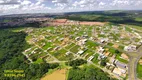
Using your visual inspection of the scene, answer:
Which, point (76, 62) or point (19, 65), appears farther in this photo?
point (19, 65)

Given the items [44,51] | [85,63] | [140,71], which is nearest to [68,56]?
[85,63]

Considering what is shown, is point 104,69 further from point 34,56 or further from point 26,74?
point 34,56

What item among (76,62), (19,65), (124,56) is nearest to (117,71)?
(124,56)

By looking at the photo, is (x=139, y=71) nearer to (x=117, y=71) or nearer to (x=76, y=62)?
(x=117, y=71)

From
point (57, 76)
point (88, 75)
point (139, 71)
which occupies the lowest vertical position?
point (57, 76)

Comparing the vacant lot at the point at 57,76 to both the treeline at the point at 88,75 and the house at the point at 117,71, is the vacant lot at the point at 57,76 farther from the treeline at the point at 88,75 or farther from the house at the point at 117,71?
the house at the point at 117,71

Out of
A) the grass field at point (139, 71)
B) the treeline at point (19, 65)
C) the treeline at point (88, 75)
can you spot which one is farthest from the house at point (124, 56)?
the treeline at point (19, 65)

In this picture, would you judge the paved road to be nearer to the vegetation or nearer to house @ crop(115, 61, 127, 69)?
house @ crop(115, 61, 127, 69)

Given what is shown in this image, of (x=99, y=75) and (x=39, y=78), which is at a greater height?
(x=99, y=75)

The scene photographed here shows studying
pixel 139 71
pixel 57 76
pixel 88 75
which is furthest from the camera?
pixel 57 76
